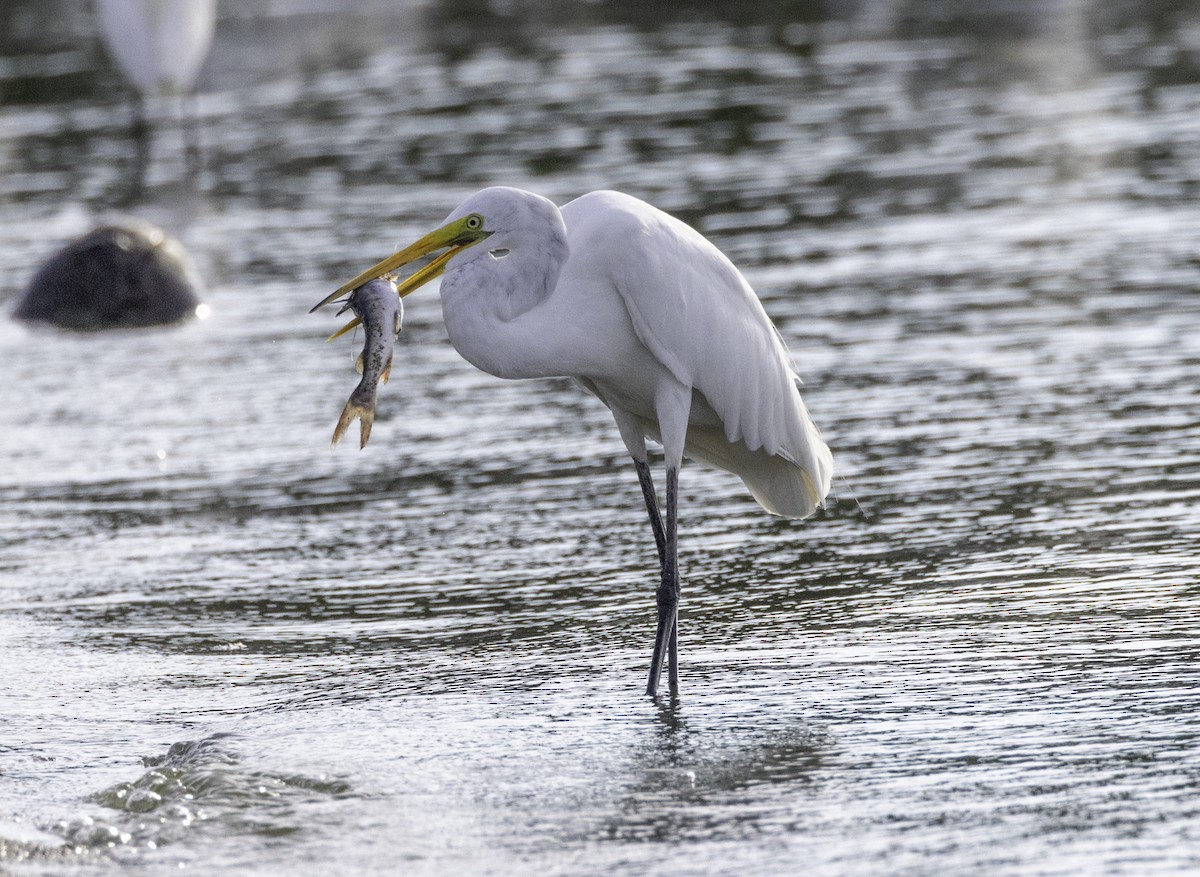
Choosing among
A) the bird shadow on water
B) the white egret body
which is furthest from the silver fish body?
the white egret body

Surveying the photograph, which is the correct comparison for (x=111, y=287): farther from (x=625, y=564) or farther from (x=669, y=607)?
(x=669, y=607)

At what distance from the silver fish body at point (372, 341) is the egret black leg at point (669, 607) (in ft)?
3.11

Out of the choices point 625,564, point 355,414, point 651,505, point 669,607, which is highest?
point 355,414

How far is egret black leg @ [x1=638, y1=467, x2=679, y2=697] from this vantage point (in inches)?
221

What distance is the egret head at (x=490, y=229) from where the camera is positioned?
5.48m

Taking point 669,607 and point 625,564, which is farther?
point 625,564

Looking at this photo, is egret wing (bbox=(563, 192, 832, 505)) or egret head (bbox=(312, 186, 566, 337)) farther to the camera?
egret wing (bbox=(563, 192, 832, 505))

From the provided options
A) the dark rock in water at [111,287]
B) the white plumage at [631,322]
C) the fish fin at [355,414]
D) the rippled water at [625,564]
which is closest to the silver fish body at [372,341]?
the fish fin at [355,414]

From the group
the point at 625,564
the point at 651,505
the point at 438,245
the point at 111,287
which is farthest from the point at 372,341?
the point at 111,287

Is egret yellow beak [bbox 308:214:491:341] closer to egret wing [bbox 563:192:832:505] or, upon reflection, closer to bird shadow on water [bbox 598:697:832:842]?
egret wing [bbox 563:192:832:505]

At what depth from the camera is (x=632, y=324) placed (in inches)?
227

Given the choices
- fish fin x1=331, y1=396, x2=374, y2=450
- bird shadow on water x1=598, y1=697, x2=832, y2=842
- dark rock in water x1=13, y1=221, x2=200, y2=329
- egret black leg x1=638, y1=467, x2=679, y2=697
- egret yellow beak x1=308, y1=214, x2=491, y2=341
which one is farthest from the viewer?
dark rock in water x1=13, y1=221, x2=200, y2=329

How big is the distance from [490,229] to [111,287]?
6.62m

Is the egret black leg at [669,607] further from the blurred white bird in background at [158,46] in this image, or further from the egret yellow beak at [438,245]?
the blurred white bird in background at [158,46]
